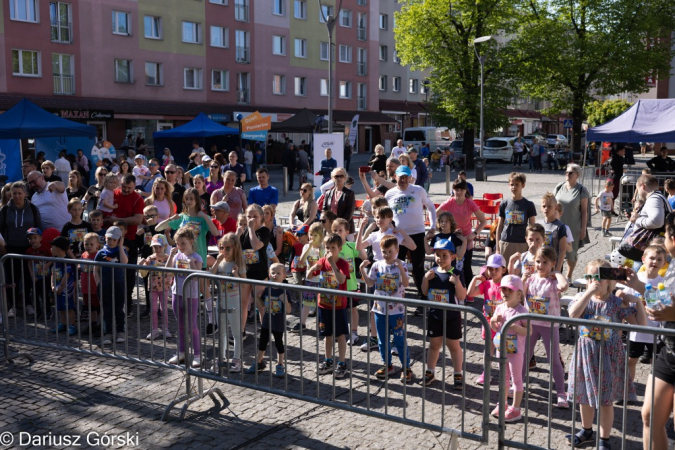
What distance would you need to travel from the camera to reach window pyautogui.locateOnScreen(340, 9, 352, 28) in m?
55.1

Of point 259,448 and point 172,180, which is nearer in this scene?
point 259,448

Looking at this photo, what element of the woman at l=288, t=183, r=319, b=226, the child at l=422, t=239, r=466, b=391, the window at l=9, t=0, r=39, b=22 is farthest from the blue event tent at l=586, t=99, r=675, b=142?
the window at l=9, t=0, r=39, b=22

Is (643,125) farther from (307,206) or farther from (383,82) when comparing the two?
(383,82)

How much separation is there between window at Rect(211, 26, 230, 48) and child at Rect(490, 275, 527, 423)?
132 ft

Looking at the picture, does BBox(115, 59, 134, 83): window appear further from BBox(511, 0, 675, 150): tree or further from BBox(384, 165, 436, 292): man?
BBox(384, 165, 436, 292): man

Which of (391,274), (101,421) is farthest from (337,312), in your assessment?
(101,421)

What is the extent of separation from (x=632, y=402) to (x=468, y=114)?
120ft

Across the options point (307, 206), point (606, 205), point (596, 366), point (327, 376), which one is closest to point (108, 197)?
point (307, 206)

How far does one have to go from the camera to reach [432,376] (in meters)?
6.42

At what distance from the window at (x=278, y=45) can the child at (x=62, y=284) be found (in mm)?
40518

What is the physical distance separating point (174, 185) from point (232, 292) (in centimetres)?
592

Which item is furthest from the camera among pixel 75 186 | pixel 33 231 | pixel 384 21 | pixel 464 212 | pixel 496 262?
pixel 384 21

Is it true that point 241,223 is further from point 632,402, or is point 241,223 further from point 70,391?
point 632,402

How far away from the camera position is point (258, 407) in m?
6.16
